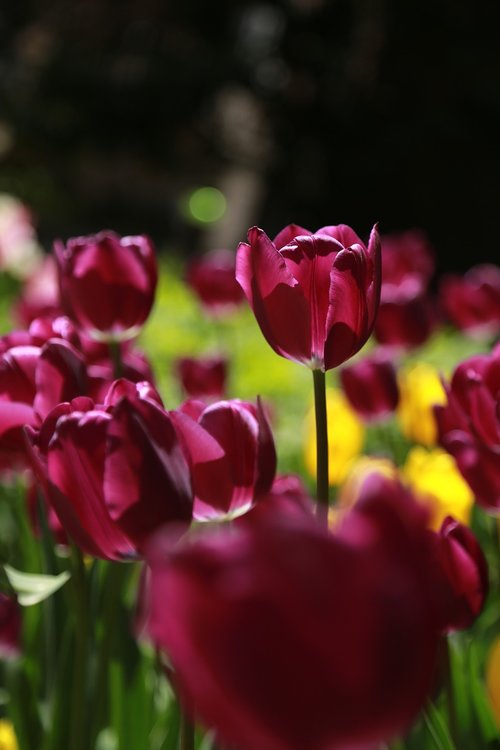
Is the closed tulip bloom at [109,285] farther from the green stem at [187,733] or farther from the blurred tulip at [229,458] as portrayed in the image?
the green stem at [187,733]

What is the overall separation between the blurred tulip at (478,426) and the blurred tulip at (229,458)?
0.15m

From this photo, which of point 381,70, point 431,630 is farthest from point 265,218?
point 431,630

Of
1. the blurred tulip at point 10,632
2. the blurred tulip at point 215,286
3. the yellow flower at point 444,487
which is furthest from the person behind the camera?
the blurred tulip at point 215,286

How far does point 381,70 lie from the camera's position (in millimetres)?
6426

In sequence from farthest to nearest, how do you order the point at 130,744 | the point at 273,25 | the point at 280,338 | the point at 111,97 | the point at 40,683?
the point at 111,97 < the point at 273,25 < the point at 40,683 < the point at 130,744 < the point at 280,338

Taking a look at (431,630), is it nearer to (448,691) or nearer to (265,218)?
(448,691)

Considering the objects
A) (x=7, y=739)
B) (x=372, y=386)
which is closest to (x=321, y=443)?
(x=7, y=739)

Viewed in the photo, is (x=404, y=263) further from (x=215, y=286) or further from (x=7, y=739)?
(x=7, y=739)

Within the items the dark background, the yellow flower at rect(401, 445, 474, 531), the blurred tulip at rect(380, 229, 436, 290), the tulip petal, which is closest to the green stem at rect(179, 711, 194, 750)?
the tulip petal

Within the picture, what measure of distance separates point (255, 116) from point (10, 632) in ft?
21.1

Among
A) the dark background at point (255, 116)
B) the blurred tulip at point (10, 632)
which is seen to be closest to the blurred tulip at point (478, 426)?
the blurred tulip at point (10, 632)

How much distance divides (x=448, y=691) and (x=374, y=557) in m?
0.42

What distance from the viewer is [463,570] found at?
2.12ft

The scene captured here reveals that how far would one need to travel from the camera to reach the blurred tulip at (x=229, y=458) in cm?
58
